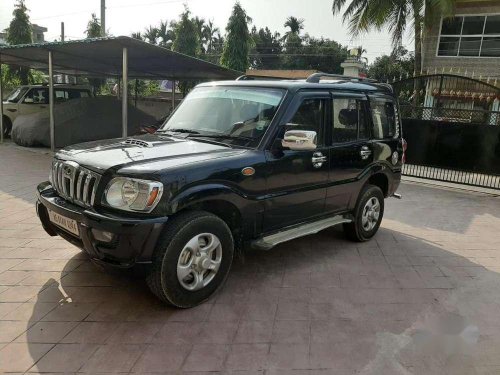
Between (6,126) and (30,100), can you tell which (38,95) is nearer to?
(30,100)

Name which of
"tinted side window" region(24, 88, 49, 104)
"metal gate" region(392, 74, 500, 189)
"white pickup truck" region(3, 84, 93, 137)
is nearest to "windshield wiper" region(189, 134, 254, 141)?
"metal gate" region(392, 74, 500, 189)

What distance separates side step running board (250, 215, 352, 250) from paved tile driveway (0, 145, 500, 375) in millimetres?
421

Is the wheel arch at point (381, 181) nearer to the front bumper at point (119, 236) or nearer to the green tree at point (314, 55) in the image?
the front bumper at point (119, 236)

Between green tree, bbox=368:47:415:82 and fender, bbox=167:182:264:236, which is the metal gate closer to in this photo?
fender, bbox=167:182:264:236

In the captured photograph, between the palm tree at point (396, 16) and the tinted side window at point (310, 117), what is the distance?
16.1 m

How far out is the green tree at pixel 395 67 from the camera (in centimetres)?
3622

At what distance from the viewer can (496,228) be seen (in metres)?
6.47

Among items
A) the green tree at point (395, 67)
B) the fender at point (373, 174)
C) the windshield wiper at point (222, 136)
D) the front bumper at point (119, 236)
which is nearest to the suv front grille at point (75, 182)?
Answer: the front bumper at point (119, 236)

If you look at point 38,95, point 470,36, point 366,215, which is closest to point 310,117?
point 366,215

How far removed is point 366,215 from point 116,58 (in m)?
9.74

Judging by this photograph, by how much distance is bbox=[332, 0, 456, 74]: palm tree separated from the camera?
18.4 meters

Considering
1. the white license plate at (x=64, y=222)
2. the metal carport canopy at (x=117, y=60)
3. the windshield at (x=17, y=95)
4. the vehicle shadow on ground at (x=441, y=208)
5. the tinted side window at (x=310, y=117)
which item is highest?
the metal carport canopy at (x=117, y=60)

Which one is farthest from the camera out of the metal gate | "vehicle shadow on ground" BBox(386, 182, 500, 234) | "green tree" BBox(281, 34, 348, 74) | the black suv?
"green tree" BBox(281, 34, 348, 74)

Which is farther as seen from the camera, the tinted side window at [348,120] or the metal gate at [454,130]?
the metal gate at [454,130]
